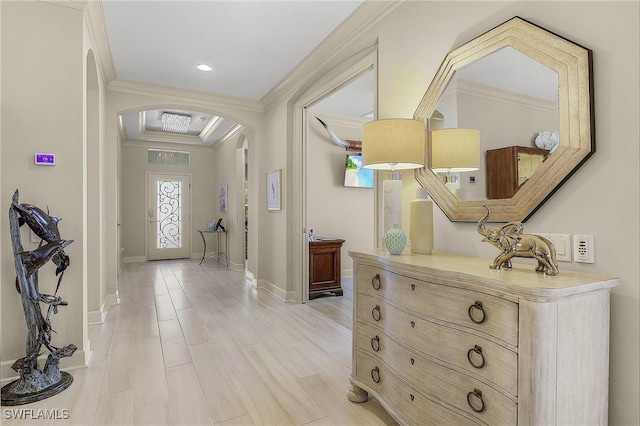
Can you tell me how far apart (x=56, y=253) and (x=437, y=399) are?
2391 millimetres

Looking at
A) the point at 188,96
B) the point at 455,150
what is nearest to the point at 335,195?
the point at 188,96

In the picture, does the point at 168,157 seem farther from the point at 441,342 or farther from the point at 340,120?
the point at 441,342

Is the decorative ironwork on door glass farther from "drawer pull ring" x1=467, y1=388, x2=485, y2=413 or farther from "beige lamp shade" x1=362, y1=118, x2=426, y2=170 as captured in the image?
"drawer pull ring" x1=467, y1=388, x2=485, y2=413

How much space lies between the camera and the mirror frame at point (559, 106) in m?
1.41

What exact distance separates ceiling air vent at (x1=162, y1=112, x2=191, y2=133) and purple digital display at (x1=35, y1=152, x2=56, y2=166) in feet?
12.6

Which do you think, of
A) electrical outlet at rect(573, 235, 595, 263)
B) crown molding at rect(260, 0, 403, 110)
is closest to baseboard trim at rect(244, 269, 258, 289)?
crown molding at rect(260, 0, 403, 110)

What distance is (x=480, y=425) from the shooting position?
4.27 feet

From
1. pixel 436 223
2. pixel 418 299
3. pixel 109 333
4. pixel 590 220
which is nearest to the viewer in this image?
pixel 590 220

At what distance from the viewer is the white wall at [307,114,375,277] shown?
19.0ft

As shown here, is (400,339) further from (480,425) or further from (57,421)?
(57,421)

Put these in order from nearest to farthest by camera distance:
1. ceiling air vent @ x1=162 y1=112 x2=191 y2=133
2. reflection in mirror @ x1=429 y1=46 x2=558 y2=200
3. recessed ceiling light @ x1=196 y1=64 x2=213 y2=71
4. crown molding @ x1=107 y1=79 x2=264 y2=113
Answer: reflection in mirror @ x1=429 y1=46 x2=558 y2=200 → recessed ceiling light @ x1=196 y1=64 x2=213 y2=71 → crown molding @ x1=107 y1=79 x2=264 y2=113 → ceiling air vent @ x1=162 y1=112 x2=191 y2=133

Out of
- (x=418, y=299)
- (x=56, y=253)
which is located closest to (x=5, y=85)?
(x=56, y=253)

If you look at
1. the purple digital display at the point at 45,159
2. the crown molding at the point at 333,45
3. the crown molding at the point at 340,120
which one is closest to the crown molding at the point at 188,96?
the crown molding at the point at 333,45

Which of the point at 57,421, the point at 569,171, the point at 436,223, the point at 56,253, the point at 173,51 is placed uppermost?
the point at 173,51
